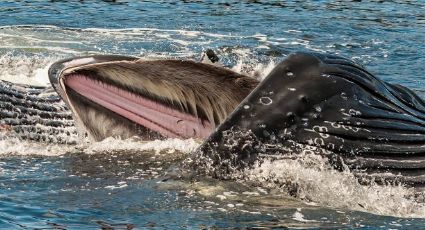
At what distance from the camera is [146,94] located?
7141 millimetres

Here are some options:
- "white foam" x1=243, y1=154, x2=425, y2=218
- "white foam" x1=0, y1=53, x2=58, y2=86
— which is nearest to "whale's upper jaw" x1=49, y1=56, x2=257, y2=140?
"white foam" x1=243, y1=154, x2=425, y2=218

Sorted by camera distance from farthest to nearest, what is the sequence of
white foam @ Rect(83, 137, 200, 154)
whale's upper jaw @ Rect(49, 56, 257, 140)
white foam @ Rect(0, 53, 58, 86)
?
white foam @ Rect(0, 53, 58, 86), white foam @ Rect(83, 137, 200, 154), whale's upper jaw @ Rect(49, 56, 257, 140)

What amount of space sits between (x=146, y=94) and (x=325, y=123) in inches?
65.2

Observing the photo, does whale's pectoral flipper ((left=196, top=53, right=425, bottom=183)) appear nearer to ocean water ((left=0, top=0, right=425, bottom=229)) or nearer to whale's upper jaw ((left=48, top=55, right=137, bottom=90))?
ocean water ((left=0, top=0, right=425, bottom=229))

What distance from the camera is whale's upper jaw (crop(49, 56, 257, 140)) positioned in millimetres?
6566

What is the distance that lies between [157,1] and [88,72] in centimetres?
1422

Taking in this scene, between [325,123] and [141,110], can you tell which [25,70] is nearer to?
[141,110]

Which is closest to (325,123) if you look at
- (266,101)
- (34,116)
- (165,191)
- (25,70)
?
(266,101)

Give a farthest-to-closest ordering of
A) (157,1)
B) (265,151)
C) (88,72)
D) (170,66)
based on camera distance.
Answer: (157,1) < (88,72) < (170,66) < (265,151)

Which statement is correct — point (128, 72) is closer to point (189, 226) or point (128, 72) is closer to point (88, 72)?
point (88, 72)

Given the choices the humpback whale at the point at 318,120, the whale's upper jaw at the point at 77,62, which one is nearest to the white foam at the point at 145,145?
the whale's upper jaw at the point at 77,62

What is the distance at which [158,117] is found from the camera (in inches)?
290

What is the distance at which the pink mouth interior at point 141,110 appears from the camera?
712cm

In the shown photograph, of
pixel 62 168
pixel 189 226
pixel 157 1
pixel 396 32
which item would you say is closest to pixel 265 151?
pixel 189 226
